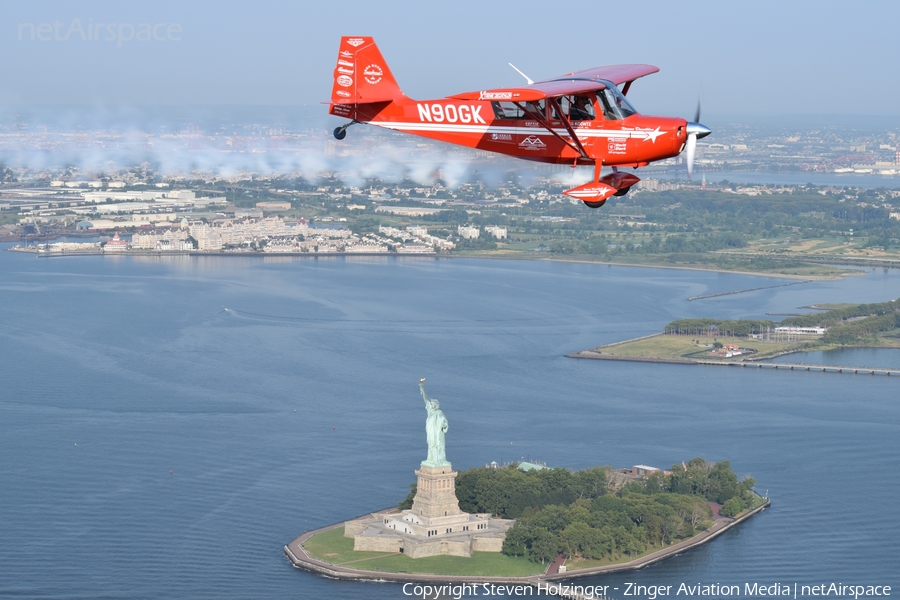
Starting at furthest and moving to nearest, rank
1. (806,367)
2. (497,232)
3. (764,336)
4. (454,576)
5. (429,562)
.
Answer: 1. (497,232)
2. (764,336)
3. (806,367)
4. (429,562)
5. (454,576)

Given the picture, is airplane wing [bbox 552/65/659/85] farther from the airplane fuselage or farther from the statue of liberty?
the statue of liberty

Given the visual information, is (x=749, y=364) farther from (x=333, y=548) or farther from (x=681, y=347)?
(x=333, y=548)

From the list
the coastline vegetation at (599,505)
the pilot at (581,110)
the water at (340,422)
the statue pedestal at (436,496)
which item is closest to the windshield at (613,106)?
the pilot at (581,110)

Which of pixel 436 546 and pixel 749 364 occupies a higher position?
pixel 749 364

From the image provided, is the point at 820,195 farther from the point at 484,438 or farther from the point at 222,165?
the point at 484,438

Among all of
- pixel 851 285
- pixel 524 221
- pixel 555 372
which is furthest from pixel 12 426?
pixel 524 221

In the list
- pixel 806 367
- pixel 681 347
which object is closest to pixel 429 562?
pixel 806 367
